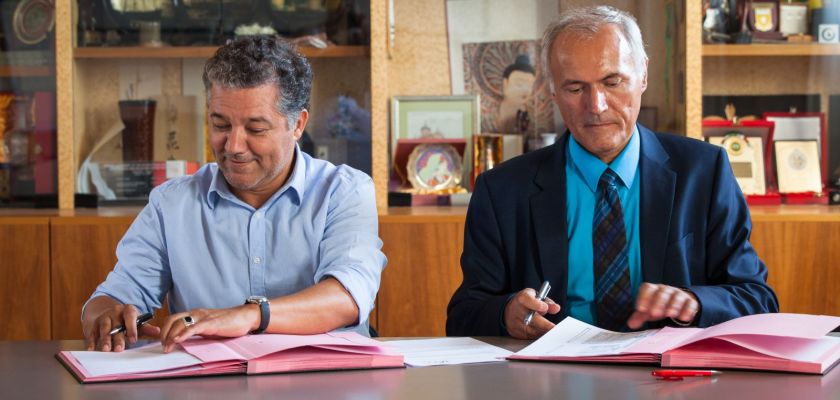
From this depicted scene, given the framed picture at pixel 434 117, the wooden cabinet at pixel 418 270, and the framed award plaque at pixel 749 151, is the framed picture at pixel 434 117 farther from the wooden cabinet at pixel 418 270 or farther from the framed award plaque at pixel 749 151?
the framed award plaque at pixel 749 151

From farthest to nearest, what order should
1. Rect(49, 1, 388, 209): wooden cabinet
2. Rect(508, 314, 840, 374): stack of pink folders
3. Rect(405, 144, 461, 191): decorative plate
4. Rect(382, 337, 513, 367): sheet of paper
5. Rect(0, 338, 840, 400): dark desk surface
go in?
Rect(405, 144, 461, 191): decorative plate < Rect(49, 1, 388, 209): wooden cabinet < Rect(382, 337, 513, 367): sheet of paper < Rect(508, 314, 840, 374): stack of pink folders < Rect(0, 338, 840, 400): dark desk surface

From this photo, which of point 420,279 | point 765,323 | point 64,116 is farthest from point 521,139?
point 765,323

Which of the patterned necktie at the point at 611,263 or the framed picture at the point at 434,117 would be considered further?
the framed picture at the point at 434,117

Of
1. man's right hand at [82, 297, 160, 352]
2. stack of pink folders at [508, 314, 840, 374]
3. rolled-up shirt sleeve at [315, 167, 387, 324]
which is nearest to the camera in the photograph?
stack of pink folders at [508, 314, 840, 374]

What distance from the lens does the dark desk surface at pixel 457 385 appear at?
1325 mm

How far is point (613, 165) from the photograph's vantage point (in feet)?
6.80

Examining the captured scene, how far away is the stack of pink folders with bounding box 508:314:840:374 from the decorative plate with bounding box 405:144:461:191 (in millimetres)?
1796

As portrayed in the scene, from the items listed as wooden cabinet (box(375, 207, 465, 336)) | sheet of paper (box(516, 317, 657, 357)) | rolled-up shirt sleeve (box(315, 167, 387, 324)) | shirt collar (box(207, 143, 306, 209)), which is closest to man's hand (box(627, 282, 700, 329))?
sheet of paper (box(516, 317, 657, 357))

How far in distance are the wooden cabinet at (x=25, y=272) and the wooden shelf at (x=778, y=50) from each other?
222 centimetres

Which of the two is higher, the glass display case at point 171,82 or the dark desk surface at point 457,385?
the glass display case at point 171,82

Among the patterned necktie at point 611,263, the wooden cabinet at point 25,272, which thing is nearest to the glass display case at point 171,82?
the wooden cabinet at point 25,272

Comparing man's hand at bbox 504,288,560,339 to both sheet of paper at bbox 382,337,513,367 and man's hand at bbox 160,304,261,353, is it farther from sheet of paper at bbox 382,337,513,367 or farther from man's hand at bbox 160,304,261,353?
man's hand at bbox 160,304,261,353

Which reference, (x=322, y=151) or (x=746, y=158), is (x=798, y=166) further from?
(x=322, y=151)

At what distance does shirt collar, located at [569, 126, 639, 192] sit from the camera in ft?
6.79
